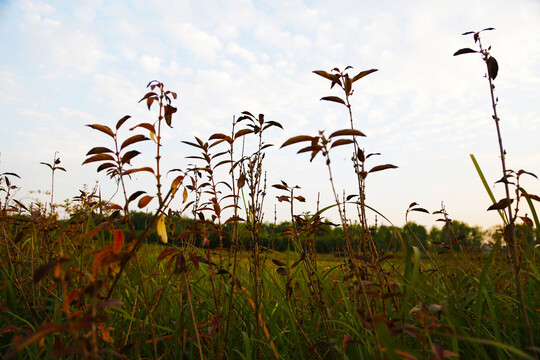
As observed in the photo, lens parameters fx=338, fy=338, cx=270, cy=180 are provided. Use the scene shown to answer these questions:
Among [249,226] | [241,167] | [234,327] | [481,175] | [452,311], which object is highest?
[241,167]

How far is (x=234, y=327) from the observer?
2357 mm

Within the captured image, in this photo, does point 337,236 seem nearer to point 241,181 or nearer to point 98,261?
point 241,181

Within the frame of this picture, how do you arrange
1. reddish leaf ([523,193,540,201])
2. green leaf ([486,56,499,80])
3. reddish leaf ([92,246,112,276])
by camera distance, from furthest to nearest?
reddish leaf ([523,193,540,201]) → green leaf ([486,56,499,80]) → reddish leaf ([92,246,112,276])

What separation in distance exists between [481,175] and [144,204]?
1815 mm

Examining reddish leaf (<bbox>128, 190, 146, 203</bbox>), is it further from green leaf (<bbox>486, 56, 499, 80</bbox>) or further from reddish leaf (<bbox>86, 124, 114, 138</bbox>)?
green leaf (<bbox>486, 56, 499, 80</bbox>)

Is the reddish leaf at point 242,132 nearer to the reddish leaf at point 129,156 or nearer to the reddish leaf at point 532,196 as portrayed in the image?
the reddish leaf at point 129,156

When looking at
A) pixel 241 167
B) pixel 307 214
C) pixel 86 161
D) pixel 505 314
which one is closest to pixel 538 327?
pixel 505 314

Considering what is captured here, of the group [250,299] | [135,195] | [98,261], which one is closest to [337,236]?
[250,299]

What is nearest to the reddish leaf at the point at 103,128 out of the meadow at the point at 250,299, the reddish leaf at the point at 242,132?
the meadow at the point at 250,299

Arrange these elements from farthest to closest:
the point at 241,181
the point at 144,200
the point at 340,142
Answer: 1. the point at 241,181
2. the point at 340,142
3. the point at 144,200

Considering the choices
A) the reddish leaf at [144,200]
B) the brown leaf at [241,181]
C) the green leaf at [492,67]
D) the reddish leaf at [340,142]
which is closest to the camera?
the reddish leaf at [144,200]

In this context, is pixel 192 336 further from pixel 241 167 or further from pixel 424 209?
pixel 424 209

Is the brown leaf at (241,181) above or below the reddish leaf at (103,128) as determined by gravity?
below

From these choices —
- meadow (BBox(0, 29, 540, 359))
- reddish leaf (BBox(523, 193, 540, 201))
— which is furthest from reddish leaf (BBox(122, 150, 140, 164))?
reddish leaf (BBox(523, 193, 540, 201))
